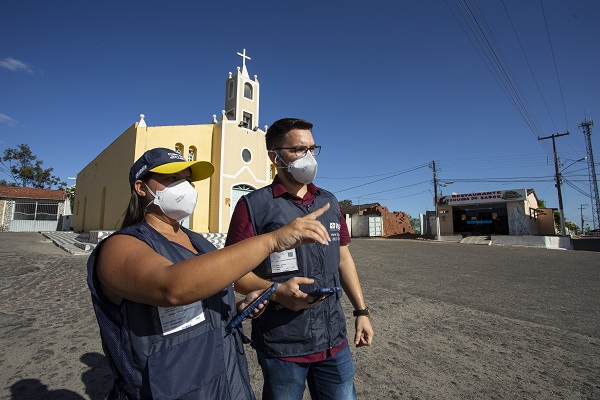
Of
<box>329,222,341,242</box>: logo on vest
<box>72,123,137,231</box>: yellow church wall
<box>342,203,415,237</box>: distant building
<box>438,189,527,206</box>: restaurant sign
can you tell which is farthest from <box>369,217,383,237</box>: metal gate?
<box>329,222,341,242</box>: logo on vest

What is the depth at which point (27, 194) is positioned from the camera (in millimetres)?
31109

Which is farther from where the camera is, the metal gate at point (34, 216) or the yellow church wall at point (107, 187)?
the metal gate at point (34, 216)

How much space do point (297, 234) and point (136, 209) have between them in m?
0.90

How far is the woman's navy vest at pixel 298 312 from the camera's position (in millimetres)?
1580

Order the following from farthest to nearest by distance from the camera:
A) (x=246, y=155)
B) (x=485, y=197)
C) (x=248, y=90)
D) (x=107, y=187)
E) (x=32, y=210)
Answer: (x=32, y=210) → (x=485, y=197) → (x=107, y=187) → (x=248, y=90) → (x=246, y=155)

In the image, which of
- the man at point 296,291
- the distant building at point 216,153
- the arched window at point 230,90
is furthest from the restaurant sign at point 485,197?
the man at point 296,291

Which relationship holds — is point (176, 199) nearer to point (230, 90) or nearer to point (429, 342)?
point (429, 342)

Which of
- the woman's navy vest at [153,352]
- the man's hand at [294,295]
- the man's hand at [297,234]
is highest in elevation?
the man's hand at [297,234]

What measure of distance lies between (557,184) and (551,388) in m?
30.5

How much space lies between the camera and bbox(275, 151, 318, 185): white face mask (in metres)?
1.86

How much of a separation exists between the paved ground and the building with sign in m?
24.2

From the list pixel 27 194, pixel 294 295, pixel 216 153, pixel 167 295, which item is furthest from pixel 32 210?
pixel 167 295

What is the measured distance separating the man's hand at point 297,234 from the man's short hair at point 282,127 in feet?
3.09

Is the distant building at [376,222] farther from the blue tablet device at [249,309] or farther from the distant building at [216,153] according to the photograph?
the blue tablet device at [249,309]
